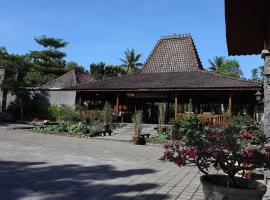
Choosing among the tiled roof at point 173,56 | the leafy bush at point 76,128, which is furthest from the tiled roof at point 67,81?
the leafy bush at point 76,128

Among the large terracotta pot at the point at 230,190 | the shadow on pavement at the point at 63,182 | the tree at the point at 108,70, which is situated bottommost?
the shadow on pavement at the point at 63,182

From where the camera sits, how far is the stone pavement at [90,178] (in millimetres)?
5750

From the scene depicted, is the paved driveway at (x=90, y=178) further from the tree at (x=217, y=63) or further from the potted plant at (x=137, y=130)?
the tree at (x=217, y=63)

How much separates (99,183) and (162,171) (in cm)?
205

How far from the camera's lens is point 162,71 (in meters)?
28.3

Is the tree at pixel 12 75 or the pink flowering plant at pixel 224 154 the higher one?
the tree at pixel 12 75

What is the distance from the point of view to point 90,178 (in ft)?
23.1

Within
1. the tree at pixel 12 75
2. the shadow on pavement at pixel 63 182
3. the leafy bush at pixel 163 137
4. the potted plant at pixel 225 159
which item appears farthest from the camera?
the tree at pixel 12 75

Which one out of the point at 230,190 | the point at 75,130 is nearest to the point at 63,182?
the point at 230,190

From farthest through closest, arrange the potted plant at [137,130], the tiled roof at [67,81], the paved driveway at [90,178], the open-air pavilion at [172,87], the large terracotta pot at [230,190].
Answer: the tiled roof at [67,81] < the open-air pavilion at [172,87] < the potted plant at [137,130] < the paved driveway at [90,178] < the large terracotta pot at [230,190]

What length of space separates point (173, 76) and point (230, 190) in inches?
889

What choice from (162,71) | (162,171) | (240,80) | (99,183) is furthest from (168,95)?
(99,183)

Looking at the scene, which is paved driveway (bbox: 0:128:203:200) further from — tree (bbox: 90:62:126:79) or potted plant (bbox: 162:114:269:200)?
tree (bbox: 90:62:126:79)

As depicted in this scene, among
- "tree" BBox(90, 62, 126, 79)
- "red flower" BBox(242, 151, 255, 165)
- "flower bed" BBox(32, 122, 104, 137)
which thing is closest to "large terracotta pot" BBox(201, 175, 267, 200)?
"red flower" BBox(242, 151, 255, 165)
